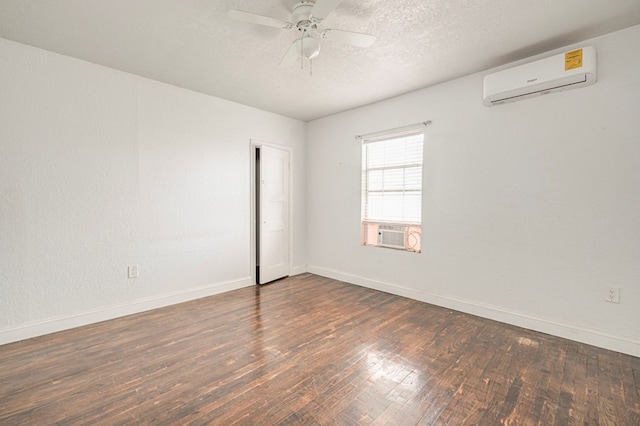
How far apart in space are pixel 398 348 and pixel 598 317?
1.77 metres

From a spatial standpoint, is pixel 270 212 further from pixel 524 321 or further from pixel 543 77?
pixel 543 77

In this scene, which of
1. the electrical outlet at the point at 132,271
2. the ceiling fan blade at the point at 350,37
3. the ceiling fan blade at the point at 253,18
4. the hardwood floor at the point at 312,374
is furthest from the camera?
the electrical outlet at the point at 132,271

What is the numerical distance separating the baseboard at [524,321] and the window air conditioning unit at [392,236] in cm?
55

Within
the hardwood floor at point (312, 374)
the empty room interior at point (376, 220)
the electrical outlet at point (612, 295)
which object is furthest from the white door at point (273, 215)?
the electrical outlet at point (612, 295)

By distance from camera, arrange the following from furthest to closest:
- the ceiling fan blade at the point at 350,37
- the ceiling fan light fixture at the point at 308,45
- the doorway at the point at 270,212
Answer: the doorway at the point at 270,212 → the ceiling fan light fixture at the point at 308,45 → the ceiling fan blade at the point at 350,37

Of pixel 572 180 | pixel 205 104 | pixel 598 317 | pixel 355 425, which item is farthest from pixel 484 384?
pixel 205 104

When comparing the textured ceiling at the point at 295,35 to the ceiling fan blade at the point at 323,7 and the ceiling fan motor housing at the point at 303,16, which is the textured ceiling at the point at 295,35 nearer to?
the ceiling fan motor housing at the point at 303,16

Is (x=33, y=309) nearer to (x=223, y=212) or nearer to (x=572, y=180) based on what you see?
(x=223, y=212)

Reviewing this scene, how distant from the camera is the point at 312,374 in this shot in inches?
83.5

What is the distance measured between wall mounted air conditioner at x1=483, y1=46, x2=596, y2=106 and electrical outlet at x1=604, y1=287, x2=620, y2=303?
1788 millimetres

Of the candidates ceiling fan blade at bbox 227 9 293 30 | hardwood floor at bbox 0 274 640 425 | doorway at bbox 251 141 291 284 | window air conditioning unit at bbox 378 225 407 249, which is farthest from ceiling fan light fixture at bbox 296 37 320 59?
window air conditioning unit at bbox 378 225 407 249

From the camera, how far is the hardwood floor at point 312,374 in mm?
1728

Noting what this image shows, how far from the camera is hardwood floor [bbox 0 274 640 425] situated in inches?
68.0

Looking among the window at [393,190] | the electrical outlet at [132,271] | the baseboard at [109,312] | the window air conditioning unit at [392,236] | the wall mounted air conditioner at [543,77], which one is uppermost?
the wall mounted air conditioner at [543,77]
